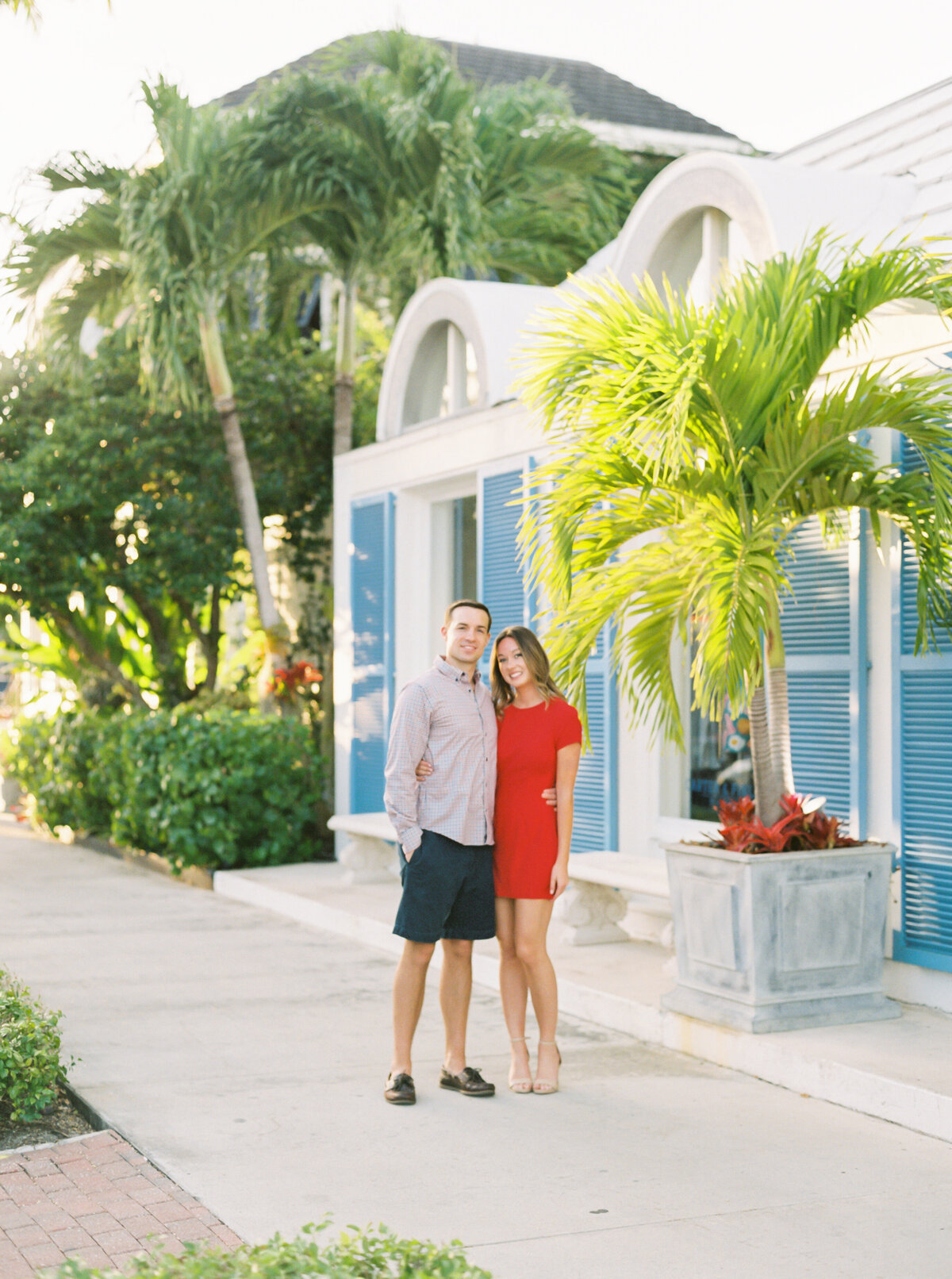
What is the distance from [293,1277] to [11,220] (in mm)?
10853

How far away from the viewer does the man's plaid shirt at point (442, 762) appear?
5.16 metres

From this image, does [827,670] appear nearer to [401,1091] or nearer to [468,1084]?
[468,1084]

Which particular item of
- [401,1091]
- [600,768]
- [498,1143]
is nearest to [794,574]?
[600,768]

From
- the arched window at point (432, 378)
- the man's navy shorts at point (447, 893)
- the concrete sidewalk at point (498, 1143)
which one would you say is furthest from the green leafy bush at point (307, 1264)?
the arched window at point (432, 378)

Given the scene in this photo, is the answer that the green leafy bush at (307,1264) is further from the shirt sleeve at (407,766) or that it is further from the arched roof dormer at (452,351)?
the arched roof dormer at (452,351)

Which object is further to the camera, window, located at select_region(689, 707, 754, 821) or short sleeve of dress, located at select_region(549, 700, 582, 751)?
window, located at select_region(689, 707, 754, 821)

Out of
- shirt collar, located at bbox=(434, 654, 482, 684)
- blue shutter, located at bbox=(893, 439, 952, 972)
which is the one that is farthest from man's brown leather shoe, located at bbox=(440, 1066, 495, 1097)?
blue shutter, located at bbox=(893, 439, 952, 972)

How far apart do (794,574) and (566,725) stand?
193 centimetres

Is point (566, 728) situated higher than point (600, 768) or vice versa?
point (566, 728)

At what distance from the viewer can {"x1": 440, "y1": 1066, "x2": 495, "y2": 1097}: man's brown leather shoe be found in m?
5.26

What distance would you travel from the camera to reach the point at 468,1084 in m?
5.29

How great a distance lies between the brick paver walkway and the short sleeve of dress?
2005 millimetres

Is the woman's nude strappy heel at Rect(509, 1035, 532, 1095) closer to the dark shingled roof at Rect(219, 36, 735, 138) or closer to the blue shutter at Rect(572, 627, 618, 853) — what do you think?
the blue shutter at Rect(572, 627, 618, 853)

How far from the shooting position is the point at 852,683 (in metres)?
6.41
